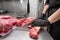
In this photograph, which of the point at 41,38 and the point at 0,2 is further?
the point at 0,2

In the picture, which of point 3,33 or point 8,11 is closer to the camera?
point 3,33

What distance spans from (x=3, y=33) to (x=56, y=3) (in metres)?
0.40

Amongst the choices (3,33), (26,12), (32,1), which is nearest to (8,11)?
(26,12)

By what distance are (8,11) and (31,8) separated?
0.46 m

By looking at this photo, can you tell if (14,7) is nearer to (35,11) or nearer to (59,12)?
(35,11)

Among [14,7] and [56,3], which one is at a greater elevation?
[56,3]

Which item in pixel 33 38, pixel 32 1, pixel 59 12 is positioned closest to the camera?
pixel 59 12

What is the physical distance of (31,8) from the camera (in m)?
2.21

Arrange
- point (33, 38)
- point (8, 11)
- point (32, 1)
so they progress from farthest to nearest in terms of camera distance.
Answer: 1. point (8, 11)
2. point (32, 1)
3. point (33, 38)

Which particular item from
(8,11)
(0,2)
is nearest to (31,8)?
(8,11)

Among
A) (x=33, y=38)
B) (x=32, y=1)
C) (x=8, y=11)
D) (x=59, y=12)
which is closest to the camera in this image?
(x=59, y=12)

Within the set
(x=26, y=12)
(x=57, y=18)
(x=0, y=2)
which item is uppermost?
(x=57, y=18)

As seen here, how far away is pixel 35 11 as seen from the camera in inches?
87.0

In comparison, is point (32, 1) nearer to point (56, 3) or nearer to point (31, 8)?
point (31, 8)
